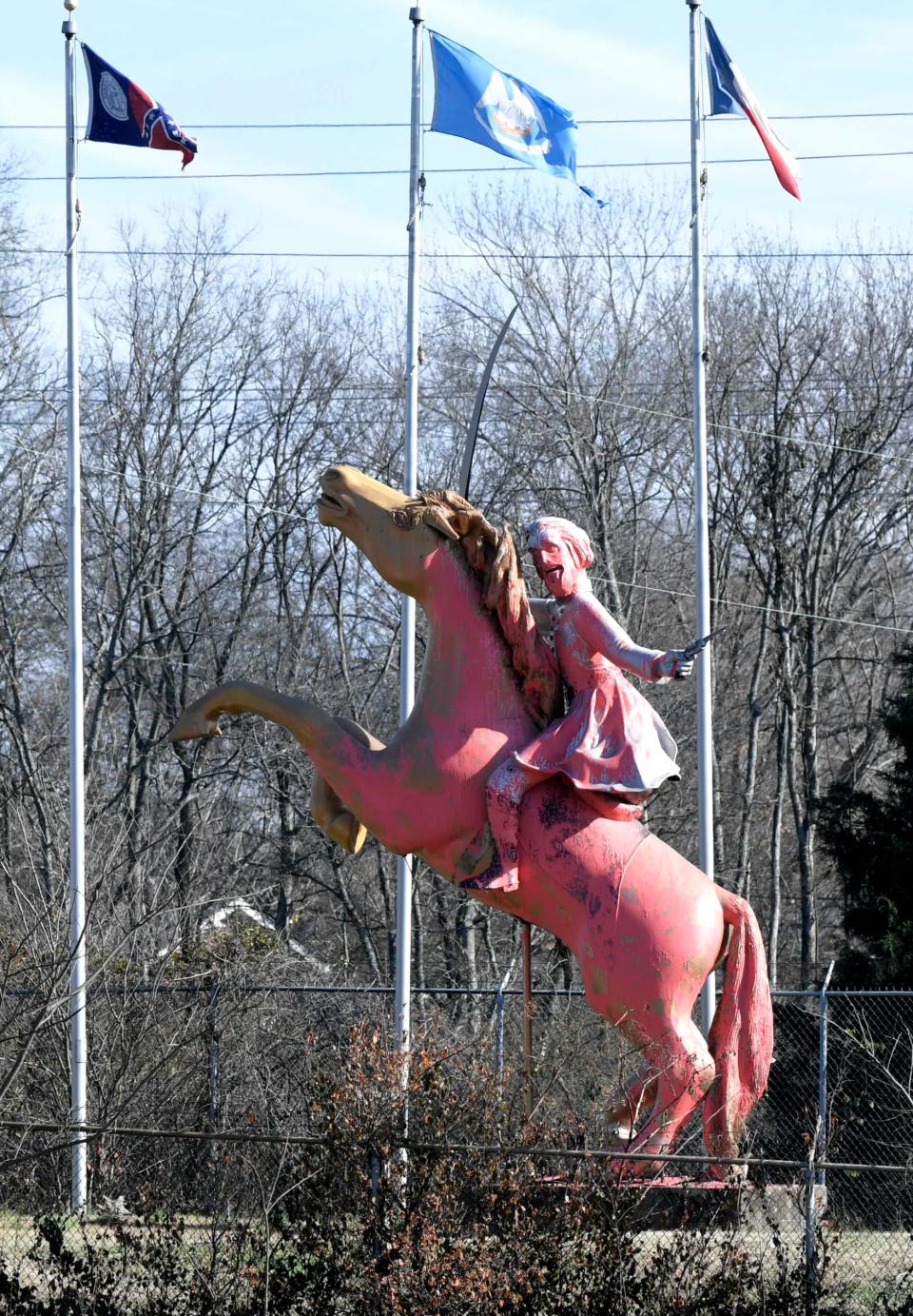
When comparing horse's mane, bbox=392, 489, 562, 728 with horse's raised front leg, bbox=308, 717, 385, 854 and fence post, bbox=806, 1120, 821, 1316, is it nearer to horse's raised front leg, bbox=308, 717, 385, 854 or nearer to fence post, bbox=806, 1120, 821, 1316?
horse's raised front leg, bbox=308, 717, 385, 854

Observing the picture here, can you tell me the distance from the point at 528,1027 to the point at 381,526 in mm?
2339

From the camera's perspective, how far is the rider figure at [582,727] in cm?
800

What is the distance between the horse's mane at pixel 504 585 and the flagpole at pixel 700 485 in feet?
16.5

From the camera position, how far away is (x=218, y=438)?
24.5m

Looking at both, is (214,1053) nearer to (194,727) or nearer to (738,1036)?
(194,727)

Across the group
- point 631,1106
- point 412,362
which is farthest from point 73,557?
point 631,1106

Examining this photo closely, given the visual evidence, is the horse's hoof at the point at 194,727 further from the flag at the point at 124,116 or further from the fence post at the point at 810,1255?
the flag at the point at 124,116

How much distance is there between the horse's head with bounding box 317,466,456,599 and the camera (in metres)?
8.37

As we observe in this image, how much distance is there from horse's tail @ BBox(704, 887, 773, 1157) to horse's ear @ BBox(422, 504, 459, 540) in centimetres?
200

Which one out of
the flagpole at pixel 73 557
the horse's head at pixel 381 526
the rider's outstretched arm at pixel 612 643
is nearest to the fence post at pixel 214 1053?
the flagpole at pixel 73 557

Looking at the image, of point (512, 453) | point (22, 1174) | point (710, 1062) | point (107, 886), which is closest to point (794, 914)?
point (512, 453)

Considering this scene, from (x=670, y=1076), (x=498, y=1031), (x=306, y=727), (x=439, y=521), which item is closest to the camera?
(x=670, y=1076)

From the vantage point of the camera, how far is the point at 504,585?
8195mm

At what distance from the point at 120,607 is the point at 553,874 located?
15.3m
